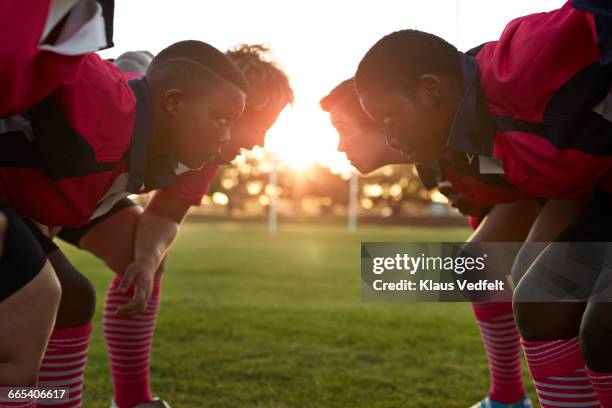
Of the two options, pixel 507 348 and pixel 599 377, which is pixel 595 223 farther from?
pixel 507 348

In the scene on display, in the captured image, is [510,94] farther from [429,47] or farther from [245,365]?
[245,365]

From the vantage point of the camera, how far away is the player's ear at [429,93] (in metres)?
1.55

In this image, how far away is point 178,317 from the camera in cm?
432

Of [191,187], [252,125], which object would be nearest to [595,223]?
[252,125]

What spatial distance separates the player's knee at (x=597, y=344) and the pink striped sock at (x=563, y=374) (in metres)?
0.09

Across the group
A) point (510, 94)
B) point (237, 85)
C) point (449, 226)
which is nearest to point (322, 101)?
point (237, 85)

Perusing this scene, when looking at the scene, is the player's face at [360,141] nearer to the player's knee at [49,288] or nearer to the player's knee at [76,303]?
the player's knee at [76,303]

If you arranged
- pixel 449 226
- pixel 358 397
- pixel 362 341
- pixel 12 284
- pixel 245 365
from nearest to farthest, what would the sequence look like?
pixel 12 284 → pixel 358 397 → pixel 245 365 → pixel 362 341 → pixel 449 226

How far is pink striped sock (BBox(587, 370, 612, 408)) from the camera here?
1282mm

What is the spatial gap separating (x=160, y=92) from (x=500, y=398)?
157 cm

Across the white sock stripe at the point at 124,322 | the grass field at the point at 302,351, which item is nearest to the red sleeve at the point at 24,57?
the white sock stripe at the point at 124,322

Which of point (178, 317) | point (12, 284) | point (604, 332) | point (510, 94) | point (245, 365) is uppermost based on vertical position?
point (510, 94)

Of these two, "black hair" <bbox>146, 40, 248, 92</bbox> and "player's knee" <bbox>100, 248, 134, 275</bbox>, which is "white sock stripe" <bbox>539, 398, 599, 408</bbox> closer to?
"black hair" <bbox>146, 40, 248, 92</bbox>

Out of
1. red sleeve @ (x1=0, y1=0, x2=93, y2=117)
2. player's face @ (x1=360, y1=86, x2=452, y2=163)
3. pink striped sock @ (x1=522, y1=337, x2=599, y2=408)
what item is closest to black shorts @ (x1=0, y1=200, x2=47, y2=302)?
red sleeve @ (x1=0, y1=0, x2=93, y2=117)
